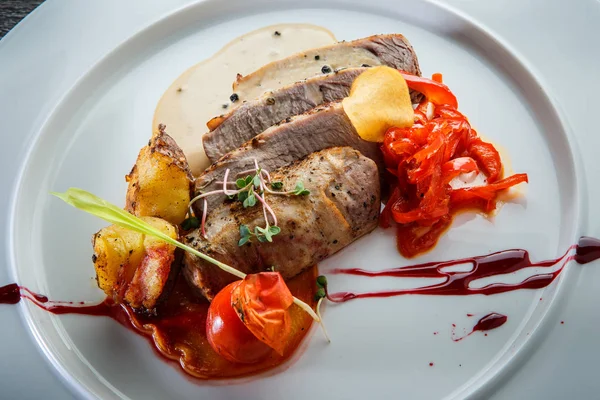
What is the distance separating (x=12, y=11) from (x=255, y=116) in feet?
8.13

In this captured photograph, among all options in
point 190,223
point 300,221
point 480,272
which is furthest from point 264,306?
point 480,272

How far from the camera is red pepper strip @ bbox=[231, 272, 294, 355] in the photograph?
2582 mm

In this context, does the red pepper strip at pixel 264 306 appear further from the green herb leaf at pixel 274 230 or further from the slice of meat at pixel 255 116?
the slice of meat at pixel 255 116

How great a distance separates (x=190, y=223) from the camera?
3.13 meters

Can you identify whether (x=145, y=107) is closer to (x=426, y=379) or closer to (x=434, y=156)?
(x=434, y=156)

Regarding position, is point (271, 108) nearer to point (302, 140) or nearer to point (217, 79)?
point (302, 140)

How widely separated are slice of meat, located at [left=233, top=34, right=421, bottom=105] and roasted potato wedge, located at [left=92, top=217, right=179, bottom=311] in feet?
4.82

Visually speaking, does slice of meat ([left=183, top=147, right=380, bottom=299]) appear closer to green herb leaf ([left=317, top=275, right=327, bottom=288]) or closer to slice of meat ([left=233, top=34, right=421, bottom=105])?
green herb leaf ([left=317, top=275, right=327, bottom=288])

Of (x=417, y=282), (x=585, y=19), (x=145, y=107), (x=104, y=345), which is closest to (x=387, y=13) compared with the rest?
(x=585, y=19)

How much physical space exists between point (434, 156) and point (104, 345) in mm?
2112

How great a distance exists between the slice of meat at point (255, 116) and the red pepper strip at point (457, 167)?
88 cm

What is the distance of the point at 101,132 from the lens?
3.91 meters

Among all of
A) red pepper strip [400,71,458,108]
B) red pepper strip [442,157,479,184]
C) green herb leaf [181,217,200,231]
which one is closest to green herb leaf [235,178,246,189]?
green herb leaf [181,217,200,231]

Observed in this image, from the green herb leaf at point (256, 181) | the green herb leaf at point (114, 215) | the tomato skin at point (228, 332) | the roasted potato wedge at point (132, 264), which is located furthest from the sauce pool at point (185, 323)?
the green herb leaf at point (256, 181)
